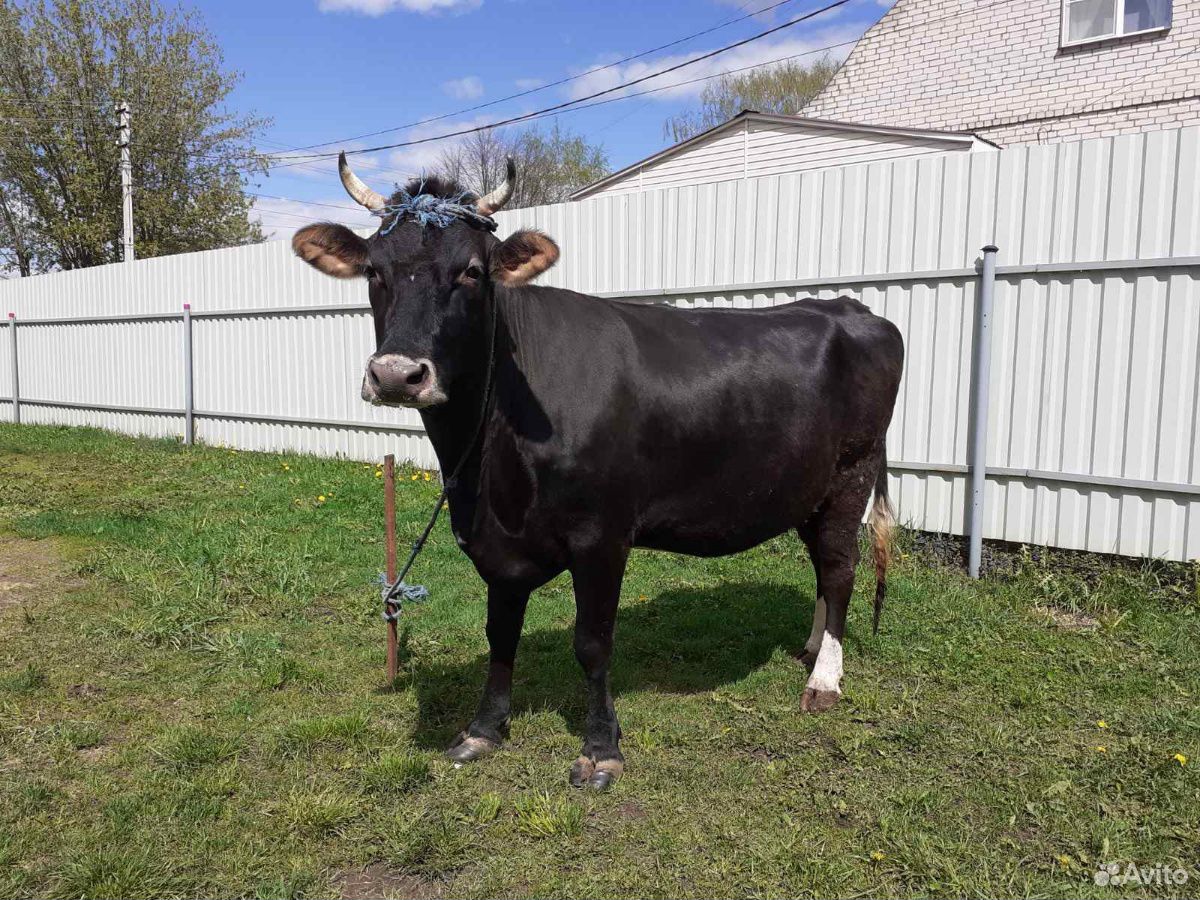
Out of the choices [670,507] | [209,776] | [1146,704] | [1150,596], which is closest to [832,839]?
[670,507]

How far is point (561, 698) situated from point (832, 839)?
1558mm

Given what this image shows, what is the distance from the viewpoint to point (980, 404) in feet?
19.2

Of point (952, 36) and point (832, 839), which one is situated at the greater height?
point (952, 36)

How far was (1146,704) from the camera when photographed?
3.96 metres

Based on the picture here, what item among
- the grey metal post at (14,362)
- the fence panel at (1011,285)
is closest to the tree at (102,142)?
the grey metal post at (14,362)

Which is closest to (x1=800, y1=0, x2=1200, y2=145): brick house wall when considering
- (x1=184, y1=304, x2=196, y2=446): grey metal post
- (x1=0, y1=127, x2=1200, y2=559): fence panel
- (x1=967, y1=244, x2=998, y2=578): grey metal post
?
(x1=0, y1=127, x2=1200, y2=559): fence panel

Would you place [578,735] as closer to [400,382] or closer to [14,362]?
[400,382]

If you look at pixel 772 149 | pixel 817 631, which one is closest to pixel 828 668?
pixel 817 631

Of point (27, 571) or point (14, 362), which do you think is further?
point (14, 362)

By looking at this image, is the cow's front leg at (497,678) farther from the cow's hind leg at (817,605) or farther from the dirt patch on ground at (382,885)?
the cow's hind leg at (817,605)

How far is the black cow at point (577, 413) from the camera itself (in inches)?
121

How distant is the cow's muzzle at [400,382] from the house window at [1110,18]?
12.8 m

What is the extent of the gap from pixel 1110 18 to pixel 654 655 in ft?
40.4

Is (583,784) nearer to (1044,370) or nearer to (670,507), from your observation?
(670,507)
